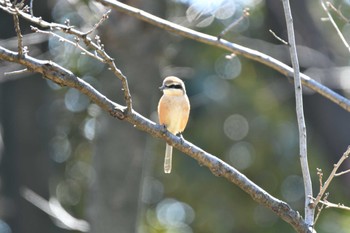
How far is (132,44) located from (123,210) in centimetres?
172

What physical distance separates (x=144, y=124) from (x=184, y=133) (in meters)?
6.68

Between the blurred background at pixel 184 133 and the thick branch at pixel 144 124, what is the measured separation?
430cm

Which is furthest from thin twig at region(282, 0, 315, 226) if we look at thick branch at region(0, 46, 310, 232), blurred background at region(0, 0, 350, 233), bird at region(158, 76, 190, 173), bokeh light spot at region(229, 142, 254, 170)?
bokeh light spot at region(229, 142, 254, 170)

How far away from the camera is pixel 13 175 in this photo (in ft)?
32.8

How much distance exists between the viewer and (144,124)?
370cm

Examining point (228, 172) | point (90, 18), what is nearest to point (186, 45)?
point (90, 18)

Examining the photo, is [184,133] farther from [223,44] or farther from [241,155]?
[223,44]

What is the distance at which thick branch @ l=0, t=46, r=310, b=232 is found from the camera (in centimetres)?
345

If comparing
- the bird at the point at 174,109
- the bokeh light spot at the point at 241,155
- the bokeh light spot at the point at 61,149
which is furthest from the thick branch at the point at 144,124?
the bokeh light spot at the point at 61,149

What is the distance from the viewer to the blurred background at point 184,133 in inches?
325

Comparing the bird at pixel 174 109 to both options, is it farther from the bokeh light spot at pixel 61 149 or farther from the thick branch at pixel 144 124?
the bokeh light spot at pixel 61 149

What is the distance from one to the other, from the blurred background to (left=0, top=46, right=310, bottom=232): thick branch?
430cm

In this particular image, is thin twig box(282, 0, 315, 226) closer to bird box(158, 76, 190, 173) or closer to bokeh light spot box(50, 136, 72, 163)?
bird box(158, 76, 190, 173)

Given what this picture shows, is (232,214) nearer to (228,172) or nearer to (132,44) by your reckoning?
(132,44)
